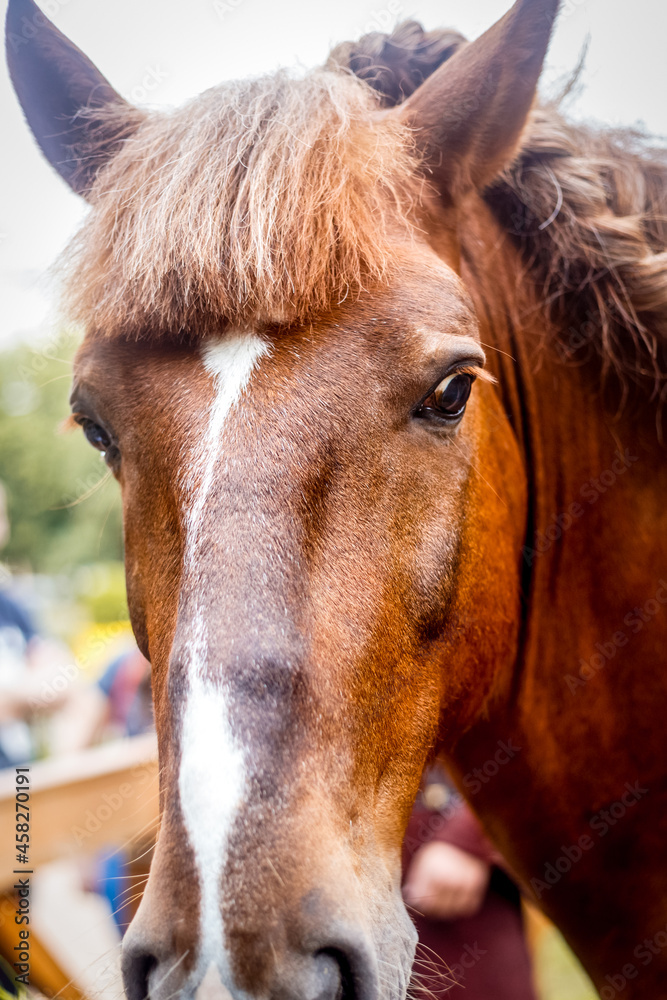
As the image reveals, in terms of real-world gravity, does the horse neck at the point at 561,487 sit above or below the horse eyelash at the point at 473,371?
below

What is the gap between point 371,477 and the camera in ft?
4.74

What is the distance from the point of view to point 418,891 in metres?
3.00

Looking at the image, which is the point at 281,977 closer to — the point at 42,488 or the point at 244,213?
the point at 244,213

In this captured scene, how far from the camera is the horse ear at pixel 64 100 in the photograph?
1.87 metres

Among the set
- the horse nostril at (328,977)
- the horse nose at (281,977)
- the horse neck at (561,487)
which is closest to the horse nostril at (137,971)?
the horse nose at (281,977)

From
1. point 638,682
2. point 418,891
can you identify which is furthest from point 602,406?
point 418,891

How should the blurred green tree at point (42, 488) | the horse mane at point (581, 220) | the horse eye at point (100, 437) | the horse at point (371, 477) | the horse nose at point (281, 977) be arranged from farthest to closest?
the blurred green tree at point (42, 488)
the horse mane at point (581, 220)
the horse eye at point (100, 437)
the horse at point (371, 477)
the horse nose at point (281, 977)

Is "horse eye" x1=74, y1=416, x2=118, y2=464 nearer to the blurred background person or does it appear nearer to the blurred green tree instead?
the blurred background person

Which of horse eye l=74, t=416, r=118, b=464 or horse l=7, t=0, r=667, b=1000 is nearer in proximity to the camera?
horse l=7, t=0, r=667, b=1000

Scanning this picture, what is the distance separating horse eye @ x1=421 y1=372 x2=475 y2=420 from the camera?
5.10 ft

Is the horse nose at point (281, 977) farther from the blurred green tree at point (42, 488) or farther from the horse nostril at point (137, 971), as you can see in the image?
the blurred green tree at point (42, 488)

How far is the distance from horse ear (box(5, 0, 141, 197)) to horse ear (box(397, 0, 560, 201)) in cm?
89

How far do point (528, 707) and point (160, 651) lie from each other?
1202 millimetres

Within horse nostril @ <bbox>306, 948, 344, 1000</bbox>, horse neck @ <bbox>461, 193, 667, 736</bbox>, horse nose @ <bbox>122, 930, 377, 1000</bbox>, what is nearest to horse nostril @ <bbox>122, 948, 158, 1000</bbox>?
horse nose @ <bbox>122, 930, 377, 1000</bbox>
